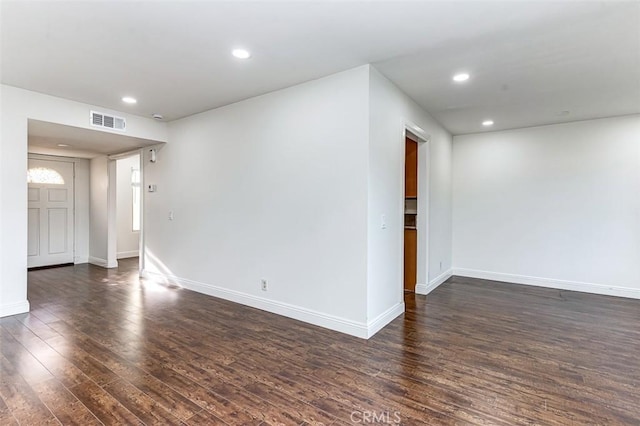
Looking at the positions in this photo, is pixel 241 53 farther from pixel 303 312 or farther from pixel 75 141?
pixel 75 141

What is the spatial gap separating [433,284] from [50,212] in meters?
7.46

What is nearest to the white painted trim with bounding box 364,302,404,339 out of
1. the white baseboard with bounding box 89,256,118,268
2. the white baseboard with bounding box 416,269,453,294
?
the white baseboard with bounding box 416,269,453,294

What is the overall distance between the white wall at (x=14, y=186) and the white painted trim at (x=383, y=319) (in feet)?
13.1

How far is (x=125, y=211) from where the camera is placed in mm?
7824

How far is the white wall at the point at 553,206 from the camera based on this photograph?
465cm

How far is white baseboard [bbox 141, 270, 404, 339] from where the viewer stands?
125 inches

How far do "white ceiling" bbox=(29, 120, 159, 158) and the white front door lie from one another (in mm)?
426

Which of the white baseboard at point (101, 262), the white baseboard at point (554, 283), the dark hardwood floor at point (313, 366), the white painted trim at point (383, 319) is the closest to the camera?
the dark hardwood floor at point (313, 366)

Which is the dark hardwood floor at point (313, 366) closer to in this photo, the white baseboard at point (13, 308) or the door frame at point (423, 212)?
the white baseboard at point (13, 308)

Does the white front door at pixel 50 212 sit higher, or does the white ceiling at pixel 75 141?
the white ceiling at pixel 75 141

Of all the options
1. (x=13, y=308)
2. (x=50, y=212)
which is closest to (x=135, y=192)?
(x=50, y=212)

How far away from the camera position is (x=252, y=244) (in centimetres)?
405

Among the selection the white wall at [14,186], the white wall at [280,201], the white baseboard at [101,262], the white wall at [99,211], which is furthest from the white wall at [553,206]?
the white wall at [99,211]

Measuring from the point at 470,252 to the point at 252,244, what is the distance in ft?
12.9
